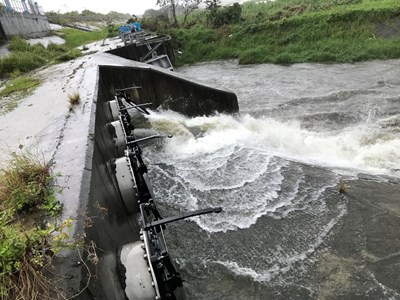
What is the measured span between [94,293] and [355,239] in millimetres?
4330

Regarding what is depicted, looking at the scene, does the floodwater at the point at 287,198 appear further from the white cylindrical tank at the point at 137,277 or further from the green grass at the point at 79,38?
the green grass at the point at 79,38

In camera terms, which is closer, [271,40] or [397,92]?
[397,92]

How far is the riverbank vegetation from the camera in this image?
2.24m

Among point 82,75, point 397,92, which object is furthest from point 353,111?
point 82,75

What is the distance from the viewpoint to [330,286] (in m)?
4.59

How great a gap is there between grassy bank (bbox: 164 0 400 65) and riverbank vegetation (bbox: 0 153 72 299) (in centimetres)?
1885

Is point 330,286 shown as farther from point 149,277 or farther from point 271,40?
point 271,40

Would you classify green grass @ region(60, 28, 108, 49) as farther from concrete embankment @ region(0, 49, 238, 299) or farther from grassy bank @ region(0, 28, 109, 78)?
concrete embankment @ region(0, 49, 238, 299)

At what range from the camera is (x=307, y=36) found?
72.2 feet

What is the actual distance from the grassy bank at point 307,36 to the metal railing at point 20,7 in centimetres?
1211

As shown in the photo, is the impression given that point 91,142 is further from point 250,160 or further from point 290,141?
point 290,141

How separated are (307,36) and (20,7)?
22765 millimetres

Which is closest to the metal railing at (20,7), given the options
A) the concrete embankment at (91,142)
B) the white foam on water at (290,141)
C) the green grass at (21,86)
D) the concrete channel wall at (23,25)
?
the concrete channel wall at (23,25)

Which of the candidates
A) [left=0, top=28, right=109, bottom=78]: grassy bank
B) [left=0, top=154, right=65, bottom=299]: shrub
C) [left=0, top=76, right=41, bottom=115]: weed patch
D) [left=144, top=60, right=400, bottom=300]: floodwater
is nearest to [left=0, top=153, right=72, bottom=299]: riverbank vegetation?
[left=0, top=154, right=65, bottom=299]: shrub
